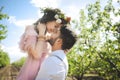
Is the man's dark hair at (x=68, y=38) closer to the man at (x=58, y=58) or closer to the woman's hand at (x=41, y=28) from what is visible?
the man at (x=58, y=58)

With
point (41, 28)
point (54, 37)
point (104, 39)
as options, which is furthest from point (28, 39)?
point (104, 39)

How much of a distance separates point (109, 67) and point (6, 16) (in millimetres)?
11479

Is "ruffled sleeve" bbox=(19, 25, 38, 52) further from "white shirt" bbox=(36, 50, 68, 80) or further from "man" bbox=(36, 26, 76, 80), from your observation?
"white shirt" bbox=(36, 50, 68, 80)

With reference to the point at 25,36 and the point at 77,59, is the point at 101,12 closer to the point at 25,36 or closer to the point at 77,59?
the point at 77,59

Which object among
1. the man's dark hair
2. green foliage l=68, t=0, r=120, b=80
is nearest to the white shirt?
the man's dark hair

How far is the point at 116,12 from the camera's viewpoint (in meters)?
19.2

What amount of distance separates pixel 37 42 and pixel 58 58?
1.84ft

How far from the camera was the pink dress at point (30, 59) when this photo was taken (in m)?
3.19

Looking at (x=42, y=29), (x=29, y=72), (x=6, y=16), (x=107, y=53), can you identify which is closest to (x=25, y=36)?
(x=42, y=29)

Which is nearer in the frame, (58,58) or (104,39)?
(58,58)

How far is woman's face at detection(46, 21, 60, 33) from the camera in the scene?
11.2 feet

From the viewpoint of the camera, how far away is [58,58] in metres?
2.85

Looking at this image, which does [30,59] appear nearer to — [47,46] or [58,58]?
[47,46]

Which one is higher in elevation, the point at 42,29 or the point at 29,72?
the point at 42,29
